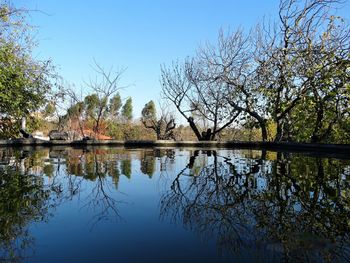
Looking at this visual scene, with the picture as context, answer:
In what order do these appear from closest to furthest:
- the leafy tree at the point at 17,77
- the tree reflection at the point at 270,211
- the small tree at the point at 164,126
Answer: the tree reflection at the point at 270,211 < the leafy tree at the point at 17,77 < the small tree at the point at 164,126

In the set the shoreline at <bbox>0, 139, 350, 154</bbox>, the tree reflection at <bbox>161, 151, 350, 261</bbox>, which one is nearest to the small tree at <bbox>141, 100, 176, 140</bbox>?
the shoreline at <bbox>0, 139, 350, 154</bbox>

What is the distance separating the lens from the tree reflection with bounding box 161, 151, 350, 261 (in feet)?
6.36

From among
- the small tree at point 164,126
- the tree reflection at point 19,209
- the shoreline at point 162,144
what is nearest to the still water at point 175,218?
the tree reflection at point 19,209

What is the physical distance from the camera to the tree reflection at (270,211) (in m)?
1.94

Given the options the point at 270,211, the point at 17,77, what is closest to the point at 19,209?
the point at 270,211

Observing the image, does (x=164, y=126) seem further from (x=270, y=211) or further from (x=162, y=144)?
(x=270, y=211)

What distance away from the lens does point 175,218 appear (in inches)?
101

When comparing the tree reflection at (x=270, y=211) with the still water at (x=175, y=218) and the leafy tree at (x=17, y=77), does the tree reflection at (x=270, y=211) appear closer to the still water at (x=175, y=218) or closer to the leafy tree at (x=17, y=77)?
the still water at (x=175, y=218)

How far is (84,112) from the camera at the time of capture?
1778cm

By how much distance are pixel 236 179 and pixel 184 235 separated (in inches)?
85.4

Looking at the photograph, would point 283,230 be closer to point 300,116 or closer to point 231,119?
point 300,116

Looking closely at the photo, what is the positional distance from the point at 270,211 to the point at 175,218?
30.1 inches

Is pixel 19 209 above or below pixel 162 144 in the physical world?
below

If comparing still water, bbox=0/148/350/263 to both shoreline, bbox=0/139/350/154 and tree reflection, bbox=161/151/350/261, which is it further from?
shoreline, bbox=0/139/350/154
